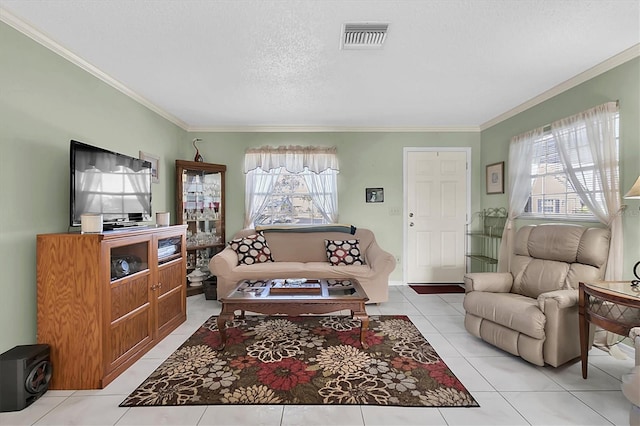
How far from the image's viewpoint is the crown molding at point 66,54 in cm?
197

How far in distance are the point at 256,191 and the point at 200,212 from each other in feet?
2.85

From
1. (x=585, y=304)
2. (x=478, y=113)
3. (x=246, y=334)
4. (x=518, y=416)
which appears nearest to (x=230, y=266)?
(x=246, y=334)

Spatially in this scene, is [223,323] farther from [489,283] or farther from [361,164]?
[361,164]

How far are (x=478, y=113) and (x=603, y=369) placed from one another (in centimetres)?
308

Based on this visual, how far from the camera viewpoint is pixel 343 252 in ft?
13.4

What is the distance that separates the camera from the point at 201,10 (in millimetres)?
1918

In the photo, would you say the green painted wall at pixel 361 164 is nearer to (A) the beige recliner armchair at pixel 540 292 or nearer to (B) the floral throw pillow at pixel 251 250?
(B) the floral throw pillow at pixel 251 250

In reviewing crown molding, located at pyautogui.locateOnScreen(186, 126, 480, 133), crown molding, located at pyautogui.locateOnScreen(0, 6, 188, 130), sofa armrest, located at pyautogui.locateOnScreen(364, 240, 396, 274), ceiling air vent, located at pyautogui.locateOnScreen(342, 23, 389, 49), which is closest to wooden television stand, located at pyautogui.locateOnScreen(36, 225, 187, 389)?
crown molding, located at pyautogui.locateOnScreen(0, 6, 188, 130)

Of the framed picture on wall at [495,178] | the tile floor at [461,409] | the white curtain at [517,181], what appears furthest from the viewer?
the framed picture on wall at [495,178]

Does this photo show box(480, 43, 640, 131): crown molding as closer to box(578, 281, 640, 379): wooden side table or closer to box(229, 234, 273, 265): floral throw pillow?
box(578, 281, 640, 379): wooden side table

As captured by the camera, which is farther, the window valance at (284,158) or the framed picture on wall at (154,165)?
the window valance at (284,158)

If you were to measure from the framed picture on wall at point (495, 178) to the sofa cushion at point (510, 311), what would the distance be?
6.84 feet

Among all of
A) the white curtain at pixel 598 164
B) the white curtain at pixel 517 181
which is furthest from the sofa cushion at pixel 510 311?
the white curtain at pixel 517 181

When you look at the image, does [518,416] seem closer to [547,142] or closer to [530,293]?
[530,293]
